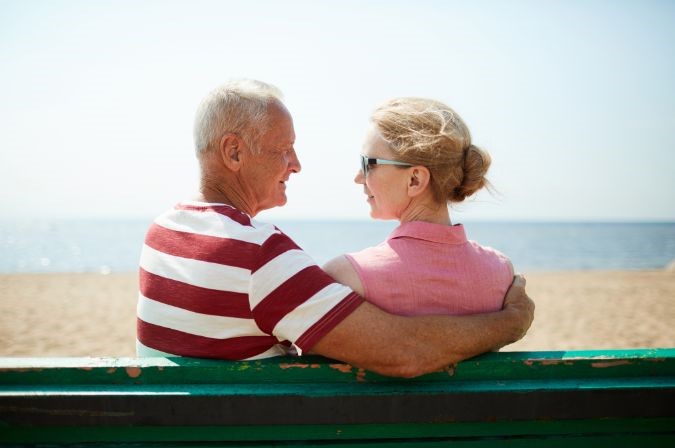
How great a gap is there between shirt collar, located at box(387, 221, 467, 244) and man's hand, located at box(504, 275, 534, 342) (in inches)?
10.3

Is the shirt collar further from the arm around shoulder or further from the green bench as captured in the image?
the green bench

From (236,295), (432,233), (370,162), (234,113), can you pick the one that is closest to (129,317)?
(234,113)

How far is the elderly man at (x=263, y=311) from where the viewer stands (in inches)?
57.6

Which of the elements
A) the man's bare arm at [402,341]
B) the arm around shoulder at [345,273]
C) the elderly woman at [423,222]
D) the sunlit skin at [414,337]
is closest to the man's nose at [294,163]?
the elderly woman at [423,222]

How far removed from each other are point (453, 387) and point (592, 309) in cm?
1325

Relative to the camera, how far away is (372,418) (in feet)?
4.59

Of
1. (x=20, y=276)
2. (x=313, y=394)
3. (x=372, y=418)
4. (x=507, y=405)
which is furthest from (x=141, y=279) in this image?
(x=20, y=276)

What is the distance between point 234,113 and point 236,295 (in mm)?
918

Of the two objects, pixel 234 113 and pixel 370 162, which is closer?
pixel 370 162

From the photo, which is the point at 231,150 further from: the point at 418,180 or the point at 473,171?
the point at 473,171

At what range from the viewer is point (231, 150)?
2.16m

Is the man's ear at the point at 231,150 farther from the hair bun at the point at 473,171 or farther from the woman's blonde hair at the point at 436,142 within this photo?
the hair bun at the point at 473,171

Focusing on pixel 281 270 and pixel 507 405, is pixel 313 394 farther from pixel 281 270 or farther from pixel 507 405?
pixel 507 405

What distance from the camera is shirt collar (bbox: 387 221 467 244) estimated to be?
5.86 feet
